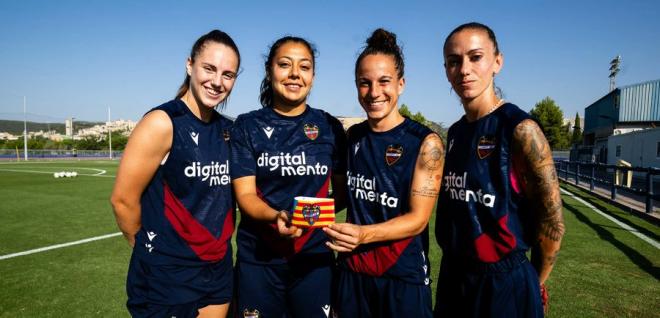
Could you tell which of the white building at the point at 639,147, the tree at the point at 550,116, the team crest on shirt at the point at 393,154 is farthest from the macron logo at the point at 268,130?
the tree at the point at 550,116

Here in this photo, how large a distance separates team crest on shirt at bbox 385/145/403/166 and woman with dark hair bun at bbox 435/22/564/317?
0.35 m

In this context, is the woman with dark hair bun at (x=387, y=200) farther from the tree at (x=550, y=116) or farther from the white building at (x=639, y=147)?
the tree at (x=550, y=116)

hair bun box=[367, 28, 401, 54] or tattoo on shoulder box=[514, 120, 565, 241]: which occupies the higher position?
hair bun box=[367, 28, 401, 54]

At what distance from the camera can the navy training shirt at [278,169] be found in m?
2.85

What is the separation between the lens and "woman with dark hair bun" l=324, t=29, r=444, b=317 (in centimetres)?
246

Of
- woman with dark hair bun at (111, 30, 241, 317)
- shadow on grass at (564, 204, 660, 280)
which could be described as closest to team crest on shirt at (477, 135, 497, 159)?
woman with dark hair bun at (111, 30, 241, 317)

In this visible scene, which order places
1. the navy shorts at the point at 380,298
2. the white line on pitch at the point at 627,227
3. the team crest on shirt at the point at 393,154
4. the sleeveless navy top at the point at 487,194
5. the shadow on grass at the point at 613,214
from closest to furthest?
the sleeveless navy top at the point at 487,194 < the navy shorts at the point at 380,298 < the team crest on shirt at the point at 393,154 < the white line on pitch at the point at 627,227 < the shadow on grass at the point at 613,214

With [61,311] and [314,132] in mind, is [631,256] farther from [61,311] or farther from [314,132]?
[61,311]

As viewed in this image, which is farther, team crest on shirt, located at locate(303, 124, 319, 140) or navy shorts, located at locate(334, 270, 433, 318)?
team crest on shirt, located at locate(303, 124, 319, 140)

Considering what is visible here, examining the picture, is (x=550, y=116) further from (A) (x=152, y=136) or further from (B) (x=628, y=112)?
(A) (x=152, y=136)

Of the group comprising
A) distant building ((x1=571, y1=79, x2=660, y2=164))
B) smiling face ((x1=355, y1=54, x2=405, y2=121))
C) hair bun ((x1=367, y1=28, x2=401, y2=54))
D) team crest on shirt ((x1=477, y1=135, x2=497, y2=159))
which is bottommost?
team crest on shirt ((x1=477, y1=135, x2=497, y2=159))

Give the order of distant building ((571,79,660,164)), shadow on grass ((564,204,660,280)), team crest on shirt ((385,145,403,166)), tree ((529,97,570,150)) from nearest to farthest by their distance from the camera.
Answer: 1. team crest on shirt ((385,145,403,166))
2. shadow on grass ((564,204,660,280))
3. distant building ((571,79,660,164))
4. tree ((529,97,570,150))

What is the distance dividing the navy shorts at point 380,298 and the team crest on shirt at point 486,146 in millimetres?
923

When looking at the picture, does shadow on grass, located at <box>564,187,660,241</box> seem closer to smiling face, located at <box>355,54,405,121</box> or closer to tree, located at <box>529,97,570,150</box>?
smiling face, located at <box>355,54,405,121</box>
